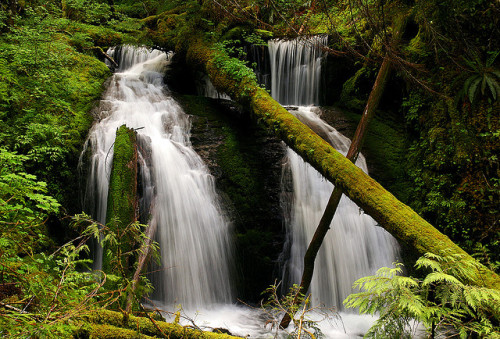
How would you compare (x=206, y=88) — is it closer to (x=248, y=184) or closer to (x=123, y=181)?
(x=248, y=184)

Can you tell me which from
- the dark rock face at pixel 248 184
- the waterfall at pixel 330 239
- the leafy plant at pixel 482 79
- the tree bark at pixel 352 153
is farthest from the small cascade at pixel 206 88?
the leafy plant at pixel 482 79

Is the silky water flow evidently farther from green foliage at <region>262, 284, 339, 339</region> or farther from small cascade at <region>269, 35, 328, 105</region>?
small cascade at <region>269, 35, 328, 105</region>

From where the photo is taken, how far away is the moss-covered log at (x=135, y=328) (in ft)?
8.16

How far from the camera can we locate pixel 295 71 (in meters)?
10.5

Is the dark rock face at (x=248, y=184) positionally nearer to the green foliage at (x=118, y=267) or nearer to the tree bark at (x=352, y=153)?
the tree bark at (x=352, y=153)

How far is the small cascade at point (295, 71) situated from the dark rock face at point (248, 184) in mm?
2855

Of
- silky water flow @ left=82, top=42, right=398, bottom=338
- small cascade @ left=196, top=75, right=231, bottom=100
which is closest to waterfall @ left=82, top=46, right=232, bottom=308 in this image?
silky water flow @ left=82, top=42, right=398, bottom=338

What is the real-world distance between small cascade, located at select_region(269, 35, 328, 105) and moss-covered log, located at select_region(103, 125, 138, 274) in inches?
255

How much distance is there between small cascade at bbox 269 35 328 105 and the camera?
10.3m

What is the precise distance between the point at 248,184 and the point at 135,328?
182 inches

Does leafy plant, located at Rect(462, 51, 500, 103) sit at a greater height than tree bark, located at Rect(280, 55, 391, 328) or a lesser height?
greater

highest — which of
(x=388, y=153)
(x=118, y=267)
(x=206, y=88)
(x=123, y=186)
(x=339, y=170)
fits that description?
(x=206, y=88)

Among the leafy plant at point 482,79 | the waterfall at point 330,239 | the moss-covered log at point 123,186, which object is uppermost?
the leafy plant at point 482,79

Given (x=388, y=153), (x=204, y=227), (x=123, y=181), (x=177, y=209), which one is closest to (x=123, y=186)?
(x=123, y=181)
